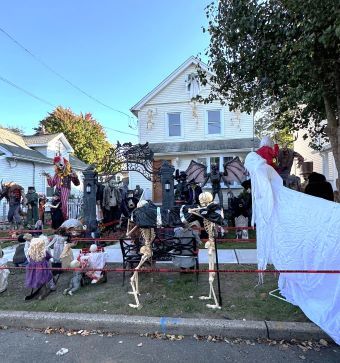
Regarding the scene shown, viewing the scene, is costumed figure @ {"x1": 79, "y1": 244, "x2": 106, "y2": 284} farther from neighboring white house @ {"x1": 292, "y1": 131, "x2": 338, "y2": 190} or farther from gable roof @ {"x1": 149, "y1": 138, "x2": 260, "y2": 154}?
gable roof @ {"x1": 149, "y1": 138, "x2": 260, "y2": 154}

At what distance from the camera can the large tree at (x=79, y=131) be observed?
35438mm

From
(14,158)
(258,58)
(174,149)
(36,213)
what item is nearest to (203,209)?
(258,58)

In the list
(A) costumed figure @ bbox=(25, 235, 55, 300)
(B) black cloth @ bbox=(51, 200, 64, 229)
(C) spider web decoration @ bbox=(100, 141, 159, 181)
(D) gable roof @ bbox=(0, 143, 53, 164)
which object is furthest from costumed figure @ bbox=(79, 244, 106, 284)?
(D) gable roof @ bbox=(0, 143, 53, 164)

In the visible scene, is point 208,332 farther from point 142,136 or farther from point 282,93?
point 142,136

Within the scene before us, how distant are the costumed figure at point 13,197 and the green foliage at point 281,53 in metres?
7.72

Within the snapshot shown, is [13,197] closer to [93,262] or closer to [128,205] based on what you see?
[128,205]

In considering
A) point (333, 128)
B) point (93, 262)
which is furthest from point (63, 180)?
point (333, 128)

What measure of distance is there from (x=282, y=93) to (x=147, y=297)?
20.7ft

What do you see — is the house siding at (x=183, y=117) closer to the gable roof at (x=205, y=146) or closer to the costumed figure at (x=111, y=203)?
the gable roof at (x=205, y=146)

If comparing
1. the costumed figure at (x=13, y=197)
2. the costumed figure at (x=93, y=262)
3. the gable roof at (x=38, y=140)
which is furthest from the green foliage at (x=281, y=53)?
the gable roof at (x=38, y=140)

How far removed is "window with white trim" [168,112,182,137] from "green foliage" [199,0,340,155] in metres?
9.73

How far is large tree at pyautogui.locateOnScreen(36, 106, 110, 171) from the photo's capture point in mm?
35438

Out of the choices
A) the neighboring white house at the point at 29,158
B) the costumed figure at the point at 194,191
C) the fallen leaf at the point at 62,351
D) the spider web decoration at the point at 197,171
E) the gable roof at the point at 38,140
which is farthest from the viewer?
the gable roof at the point at 38,140

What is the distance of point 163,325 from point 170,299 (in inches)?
32.2
